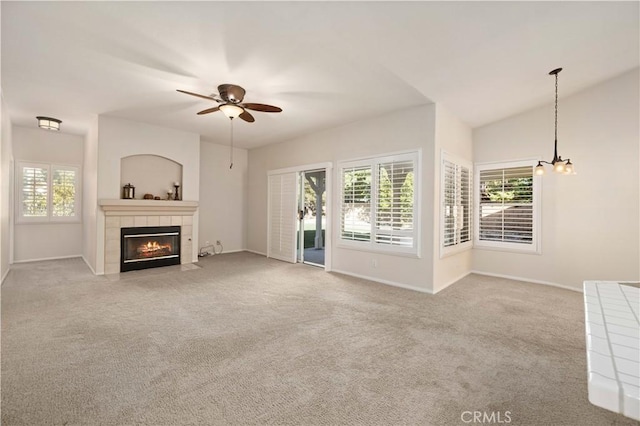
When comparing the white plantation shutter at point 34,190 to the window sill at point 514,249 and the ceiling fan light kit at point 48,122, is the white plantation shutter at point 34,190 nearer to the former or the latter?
the ceiling fan light kit at point 48,122

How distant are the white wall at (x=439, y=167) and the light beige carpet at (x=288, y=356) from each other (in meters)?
0.39

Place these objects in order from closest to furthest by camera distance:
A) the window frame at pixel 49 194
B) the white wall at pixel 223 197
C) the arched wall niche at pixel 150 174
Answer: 1. the arched wall niche at pixel 150 174
2. the window frame at pixel 49 194
3. the white wall at pixel 223 197

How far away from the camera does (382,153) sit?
4824mm

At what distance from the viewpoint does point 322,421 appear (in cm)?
171

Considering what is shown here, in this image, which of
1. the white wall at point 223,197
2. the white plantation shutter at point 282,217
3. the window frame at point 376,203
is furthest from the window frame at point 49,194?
the window frame at point 376,203

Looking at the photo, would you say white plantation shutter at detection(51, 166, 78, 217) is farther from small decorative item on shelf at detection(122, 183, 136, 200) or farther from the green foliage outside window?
the green foliage outside window

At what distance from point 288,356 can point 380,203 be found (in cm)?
305

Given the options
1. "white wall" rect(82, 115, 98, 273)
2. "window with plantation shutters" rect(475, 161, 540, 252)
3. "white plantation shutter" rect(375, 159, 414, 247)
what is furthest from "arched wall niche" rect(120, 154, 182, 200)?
"window with plantation shutters" rect(475, 161, 540, 252)

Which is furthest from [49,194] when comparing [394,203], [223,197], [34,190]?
[394,203]

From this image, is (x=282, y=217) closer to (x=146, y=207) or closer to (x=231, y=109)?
(x=146, y=207)

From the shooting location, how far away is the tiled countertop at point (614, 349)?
649 mm

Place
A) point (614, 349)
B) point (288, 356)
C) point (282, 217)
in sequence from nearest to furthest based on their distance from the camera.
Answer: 1. point (614, 349)
2. point (288, 356)
3. point (282, 217)

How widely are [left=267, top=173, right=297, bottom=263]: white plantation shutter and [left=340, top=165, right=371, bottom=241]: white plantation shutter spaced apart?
1.40m

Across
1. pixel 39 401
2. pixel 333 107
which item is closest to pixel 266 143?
pixel 333 107
